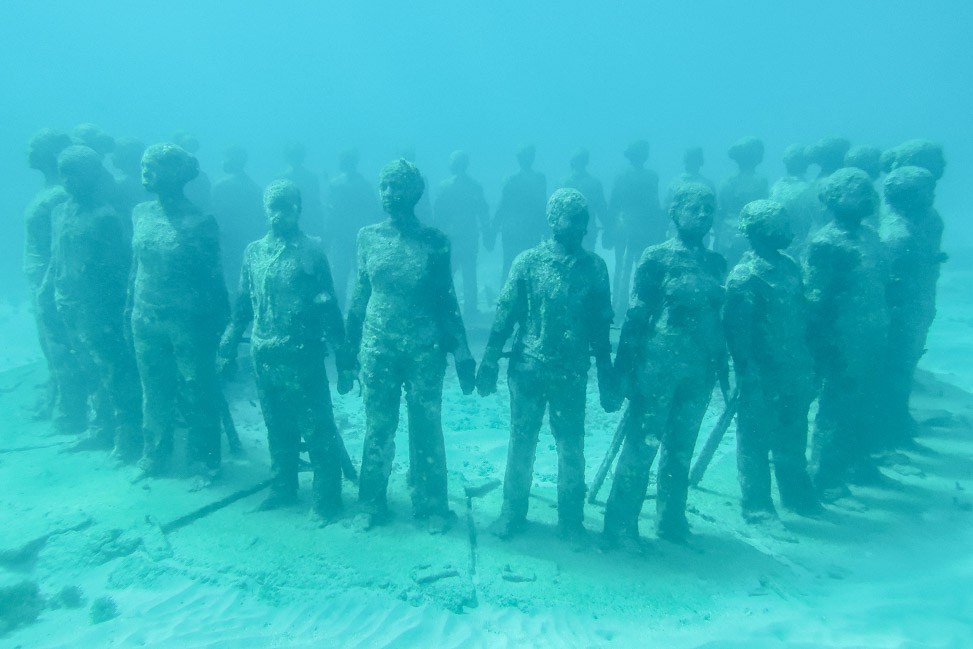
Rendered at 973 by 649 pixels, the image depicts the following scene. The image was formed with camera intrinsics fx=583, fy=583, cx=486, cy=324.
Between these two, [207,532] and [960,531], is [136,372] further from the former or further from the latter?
[960,531]

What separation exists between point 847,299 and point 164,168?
277 inches

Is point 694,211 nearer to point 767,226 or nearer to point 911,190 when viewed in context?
point 767,226

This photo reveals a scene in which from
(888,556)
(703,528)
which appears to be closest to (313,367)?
(703,528)

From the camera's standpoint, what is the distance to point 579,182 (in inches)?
525

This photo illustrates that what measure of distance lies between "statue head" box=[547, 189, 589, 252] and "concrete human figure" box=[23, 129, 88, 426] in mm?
6915

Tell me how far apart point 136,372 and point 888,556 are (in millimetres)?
8256

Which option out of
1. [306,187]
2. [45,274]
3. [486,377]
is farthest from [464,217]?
[486,377]

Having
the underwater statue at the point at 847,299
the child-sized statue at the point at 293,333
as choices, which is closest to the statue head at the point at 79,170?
the child-sized statue at the point at 293,333

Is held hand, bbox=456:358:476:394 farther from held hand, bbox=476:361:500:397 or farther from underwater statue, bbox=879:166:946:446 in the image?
underwater statue, bbox=879:166:946:446

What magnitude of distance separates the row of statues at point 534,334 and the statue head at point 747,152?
4.55 metres

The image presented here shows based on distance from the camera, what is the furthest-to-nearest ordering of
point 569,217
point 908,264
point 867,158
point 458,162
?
point 458,162 < point 867,158 < point 908,264 < point 569,217

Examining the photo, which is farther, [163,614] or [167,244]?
[167,244]

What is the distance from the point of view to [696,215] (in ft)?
15.9

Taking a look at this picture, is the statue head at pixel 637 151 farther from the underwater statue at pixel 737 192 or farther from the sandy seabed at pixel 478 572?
the sandy seabed at pixel 478 572
